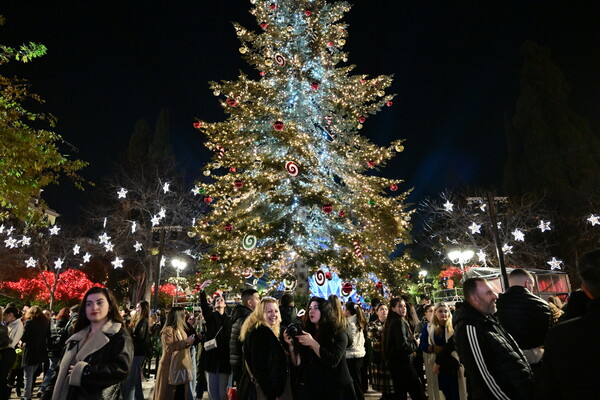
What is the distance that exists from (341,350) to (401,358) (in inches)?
101

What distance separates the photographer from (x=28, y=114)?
27.9 feet

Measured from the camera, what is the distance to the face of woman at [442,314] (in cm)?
591

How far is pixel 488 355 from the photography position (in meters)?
2.81

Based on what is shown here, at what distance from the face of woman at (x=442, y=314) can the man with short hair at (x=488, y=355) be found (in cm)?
304

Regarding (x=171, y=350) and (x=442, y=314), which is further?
(x=442, y=314)

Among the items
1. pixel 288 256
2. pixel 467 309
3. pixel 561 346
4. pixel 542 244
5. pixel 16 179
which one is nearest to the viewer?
pixel 561 346

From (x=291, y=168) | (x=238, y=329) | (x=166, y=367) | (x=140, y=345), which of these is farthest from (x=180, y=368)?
(x=291, y=168)

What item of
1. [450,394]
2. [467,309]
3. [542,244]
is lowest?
[450,394]

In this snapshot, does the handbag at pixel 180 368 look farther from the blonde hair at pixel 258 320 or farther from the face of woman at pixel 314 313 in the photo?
the face of woman at pixel 314 313

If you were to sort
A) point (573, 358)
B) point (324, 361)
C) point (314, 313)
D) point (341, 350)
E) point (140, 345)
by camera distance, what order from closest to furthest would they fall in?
1. point (573, 358)
2. point (324, 361)
3. point (341, 350)
4. point (314, 313)
5. point (140, 345)

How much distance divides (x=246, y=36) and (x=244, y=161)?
20.8 feet

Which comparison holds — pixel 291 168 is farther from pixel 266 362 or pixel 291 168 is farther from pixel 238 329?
pixel 266 362

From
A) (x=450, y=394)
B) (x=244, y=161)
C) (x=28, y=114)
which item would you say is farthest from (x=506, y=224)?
(x=28, y=114)

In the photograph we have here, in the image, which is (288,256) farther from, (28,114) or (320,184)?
(28,114)
